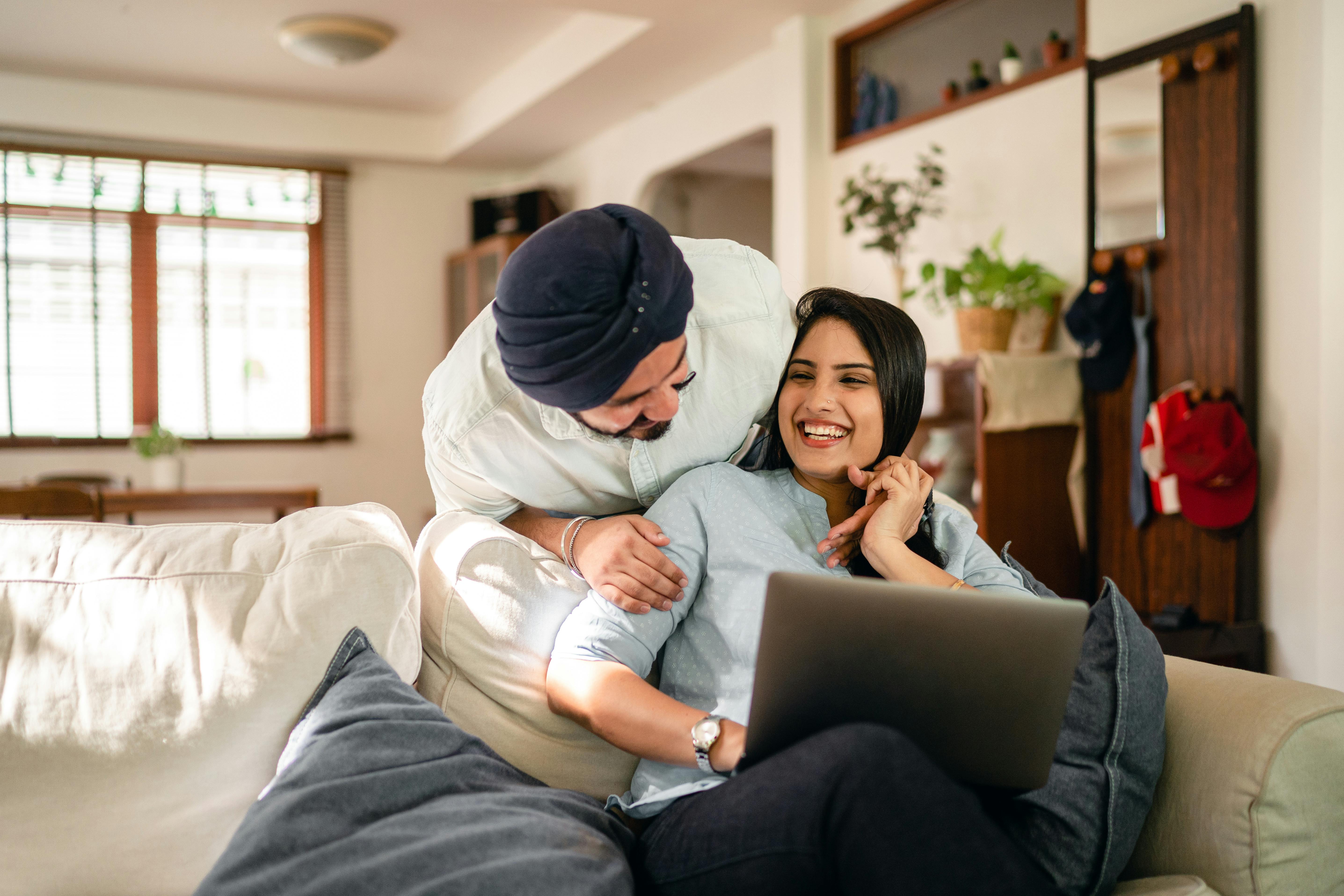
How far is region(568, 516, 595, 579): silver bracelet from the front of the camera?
155 centimetres

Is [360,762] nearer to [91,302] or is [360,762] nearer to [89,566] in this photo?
[89,566]

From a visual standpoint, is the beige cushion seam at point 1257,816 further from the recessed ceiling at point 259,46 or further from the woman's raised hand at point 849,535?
the recessed ceiling at point 259,46

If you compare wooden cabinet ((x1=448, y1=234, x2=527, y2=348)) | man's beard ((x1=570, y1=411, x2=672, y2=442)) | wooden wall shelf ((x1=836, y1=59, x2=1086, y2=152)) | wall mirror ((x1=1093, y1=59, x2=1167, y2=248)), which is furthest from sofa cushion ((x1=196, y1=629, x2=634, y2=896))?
wooden cabinet ((x1=448, y1=234, x2=527, y2=348))

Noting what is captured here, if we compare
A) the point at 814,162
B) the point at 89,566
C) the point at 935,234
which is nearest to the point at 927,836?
the point at 89,566

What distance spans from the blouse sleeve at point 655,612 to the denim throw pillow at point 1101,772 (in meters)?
0.50

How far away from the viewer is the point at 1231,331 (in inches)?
103

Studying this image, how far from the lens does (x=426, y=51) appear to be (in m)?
5.15

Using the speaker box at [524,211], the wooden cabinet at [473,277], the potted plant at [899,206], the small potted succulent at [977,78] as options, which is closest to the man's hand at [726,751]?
the potted plant at [899,206]

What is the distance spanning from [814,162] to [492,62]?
215 centimetres

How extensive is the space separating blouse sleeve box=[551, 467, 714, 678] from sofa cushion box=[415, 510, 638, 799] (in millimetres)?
50

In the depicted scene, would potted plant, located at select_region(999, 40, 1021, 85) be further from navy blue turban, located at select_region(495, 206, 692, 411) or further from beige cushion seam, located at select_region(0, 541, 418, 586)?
beige cushion seam, located at select_region(0, 541, 418, 586)

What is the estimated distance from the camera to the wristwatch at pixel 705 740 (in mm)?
1259

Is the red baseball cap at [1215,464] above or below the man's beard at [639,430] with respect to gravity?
below

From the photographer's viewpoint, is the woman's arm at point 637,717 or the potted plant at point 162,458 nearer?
the woman's arm at point 637,717
